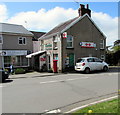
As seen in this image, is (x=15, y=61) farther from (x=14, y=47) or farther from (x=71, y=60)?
(x=71, y=60)

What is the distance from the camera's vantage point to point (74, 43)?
17.3 meters

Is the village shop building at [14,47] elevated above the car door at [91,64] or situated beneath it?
elevated above

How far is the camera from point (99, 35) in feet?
64.5

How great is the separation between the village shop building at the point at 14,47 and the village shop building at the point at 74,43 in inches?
127

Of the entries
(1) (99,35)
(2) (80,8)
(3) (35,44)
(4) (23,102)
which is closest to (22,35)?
(3) (35,44)

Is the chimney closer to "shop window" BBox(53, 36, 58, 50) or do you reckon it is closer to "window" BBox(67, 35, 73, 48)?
"window" BBox(67, 35, 73, 48)

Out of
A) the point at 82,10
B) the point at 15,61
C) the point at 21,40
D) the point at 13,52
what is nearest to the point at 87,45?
the point at 82,10

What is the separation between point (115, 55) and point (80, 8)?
12650mm

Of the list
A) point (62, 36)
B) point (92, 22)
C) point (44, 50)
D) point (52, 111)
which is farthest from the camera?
point (44, 50)

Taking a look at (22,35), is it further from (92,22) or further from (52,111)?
(52,111)

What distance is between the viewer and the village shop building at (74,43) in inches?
653

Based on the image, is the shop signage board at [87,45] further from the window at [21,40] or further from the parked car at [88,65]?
the window at [21,40]

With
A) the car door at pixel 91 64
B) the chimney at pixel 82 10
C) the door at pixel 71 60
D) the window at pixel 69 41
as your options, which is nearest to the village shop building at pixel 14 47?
the window at pixel 69 41

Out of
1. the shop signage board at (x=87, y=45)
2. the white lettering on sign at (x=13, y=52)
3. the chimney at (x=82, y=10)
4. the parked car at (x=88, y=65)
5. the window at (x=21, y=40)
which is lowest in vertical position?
the parked car at (x=88, y=65)
